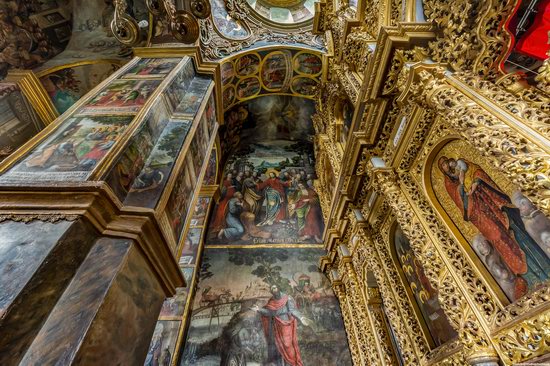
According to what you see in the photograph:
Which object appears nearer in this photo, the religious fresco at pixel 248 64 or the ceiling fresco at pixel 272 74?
the religious fresco at pixel 248 64

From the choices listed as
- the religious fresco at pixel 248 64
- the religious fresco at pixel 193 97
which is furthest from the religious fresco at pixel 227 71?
the religious fresco at pixel 193 97

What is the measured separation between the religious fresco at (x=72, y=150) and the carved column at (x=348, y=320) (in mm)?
5551

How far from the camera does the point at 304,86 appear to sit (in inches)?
372

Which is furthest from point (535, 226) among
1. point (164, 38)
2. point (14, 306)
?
point (164, 38)

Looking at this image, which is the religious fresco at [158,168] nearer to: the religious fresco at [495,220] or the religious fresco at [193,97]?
the religious fresco at [193,97]

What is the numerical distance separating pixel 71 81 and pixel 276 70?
6.22 metres

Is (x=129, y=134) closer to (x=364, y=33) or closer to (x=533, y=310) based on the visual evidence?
(x=533, y=310)

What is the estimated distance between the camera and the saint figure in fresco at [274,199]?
8.13 m

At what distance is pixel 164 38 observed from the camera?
6043 millimetres

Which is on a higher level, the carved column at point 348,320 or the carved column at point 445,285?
the carved column at point 445,285

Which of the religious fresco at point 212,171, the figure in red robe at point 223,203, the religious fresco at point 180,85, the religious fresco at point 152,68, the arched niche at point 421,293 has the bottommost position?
the figure in red robe at point 223,203

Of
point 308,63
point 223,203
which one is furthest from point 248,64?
point 223,203

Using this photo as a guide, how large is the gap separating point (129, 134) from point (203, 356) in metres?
4.51

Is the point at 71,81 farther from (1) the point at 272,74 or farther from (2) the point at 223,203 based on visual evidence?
(1) the point at 272,74
